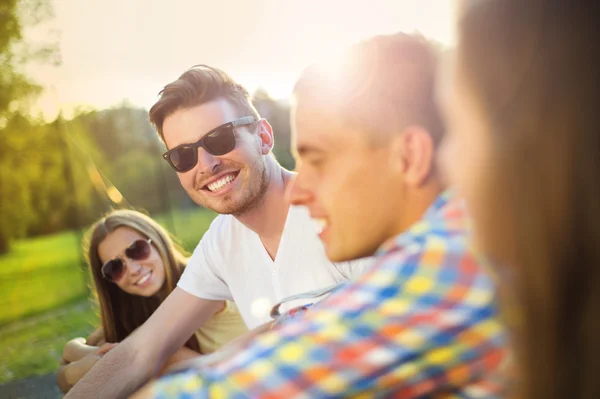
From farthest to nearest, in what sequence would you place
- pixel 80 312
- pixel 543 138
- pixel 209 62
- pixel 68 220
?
pixel 80 312
pixel 68 220
pixel 209 62
pixel 543 138

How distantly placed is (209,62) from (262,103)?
19 cm

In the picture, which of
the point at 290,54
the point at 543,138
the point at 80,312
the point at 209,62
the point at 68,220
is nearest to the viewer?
the point at 543,138

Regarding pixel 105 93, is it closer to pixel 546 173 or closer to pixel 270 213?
pixel 270 213

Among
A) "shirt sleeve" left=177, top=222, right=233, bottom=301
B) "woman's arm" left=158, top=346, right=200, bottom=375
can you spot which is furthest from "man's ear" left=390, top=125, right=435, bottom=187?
"woman's arm" left=158, top=346, right=200, bottom=375

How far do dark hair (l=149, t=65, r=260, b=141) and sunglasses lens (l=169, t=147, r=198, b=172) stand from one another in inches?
4.3

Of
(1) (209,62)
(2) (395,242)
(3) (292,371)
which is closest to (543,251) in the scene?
(2) (395,242)

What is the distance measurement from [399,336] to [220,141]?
2.91ft

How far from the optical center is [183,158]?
1340 millimetres

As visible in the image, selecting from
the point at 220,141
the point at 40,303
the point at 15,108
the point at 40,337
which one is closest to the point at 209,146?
the point at 220,141

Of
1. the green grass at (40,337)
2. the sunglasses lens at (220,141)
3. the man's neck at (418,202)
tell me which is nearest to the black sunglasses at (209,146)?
the sunglasses lens at (220,141)

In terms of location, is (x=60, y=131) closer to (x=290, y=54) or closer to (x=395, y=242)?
(x=290, y=54)

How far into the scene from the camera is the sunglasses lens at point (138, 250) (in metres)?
1.71

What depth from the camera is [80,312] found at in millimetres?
2469

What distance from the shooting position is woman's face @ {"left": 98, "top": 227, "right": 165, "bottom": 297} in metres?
1.70
